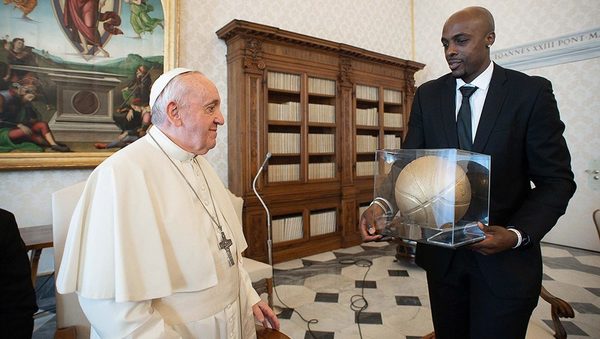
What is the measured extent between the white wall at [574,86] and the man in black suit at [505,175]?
4842 mm

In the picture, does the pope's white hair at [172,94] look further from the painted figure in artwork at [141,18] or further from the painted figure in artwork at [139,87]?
Result: the painted figure in artwork at [141,18]

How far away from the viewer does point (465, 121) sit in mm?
1294

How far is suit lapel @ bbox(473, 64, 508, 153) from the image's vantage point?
122cm

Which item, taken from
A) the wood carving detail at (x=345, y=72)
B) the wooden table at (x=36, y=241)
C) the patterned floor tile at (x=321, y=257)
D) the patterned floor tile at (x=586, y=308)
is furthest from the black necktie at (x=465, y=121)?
the wood carving detail at (x=345, y=72)

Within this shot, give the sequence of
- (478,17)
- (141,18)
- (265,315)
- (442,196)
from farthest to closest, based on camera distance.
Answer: (141,18)
(265,315)
(478,17)
(442,196)

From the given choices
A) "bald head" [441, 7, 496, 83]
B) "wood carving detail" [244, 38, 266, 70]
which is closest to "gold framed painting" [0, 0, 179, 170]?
"wood carving detail" [244, 38, 266, 70]

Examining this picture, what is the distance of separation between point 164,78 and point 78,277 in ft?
2.53

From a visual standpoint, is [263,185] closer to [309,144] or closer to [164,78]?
[309,144]

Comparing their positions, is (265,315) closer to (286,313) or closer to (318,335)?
(318,335)

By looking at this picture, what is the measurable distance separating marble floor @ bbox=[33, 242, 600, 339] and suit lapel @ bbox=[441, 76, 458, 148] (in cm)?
111

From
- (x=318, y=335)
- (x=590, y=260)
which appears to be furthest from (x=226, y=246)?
(x=590, y=260)

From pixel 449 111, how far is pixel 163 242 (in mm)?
1152

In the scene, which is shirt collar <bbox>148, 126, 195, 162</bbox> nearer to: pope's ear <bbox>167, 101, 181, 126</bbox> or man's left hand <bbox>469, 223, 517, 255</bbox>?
pope's ear <bbox>167, 101, 181, 126</bbox>

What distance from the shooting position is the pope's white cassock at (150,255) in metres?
1.14
